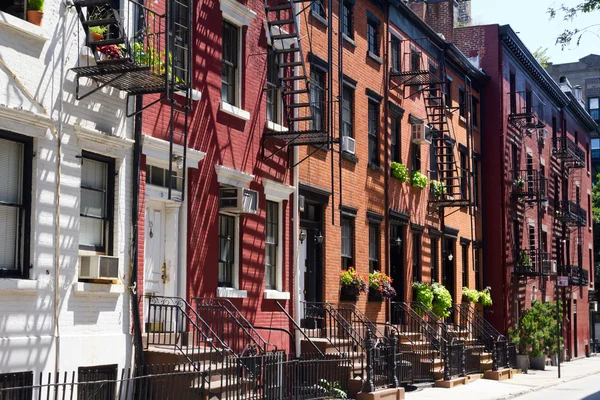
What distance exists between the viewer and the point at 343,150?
71.2ft

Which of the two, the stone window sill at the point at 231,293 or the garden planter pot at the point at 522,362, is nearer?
the stone window sill at the point at 231,293

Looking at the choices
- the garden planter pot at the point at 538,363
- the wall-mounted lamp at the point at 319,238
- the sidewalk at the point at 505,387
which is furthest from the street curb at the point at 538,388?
the wall-mounted lamp at the point at 319,238

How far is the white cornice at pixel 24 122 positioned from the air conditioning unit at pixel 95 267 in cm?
188

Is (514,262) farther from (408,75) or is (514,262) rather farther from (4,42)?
(4,42)

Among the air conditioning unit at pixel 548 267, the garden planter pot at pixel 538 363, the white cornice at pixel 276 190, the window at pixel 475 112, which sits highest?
the window at pixel 475 112

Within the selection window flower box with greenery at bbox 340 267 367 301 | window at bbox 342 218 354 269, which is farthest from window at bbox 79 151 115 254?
window at bbox 342 218 354 269

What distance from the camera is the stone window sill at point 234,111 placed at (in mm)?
16989

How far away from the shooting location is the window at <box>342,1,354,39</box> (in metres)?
23.3

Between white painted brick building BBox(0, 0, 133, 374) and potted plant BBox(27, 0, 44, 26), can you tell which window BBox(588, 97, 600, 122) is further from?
potted plant BBox(27, 0, 44, 26)

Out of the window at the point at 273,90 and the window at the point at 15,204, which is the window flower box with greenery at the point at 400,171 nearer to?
the window at the point at 273,90

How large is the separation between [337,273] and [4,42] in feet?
37.7

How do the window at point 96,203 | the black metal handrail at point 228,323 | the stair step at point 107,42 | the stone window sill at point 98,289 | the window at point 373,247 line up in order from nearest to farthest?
the stair step at point 107,42 → the stone window sill at point 98,289 → the window at point 96,203 → the black metal handrail at point 228,323 → the window at point 373,247

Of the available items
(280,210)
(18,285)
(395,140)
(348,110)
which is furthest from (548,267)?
(18,285)

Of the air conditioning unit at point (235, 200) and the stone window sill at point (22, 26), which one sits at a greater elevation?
the stone window sill at point (22, 26)
